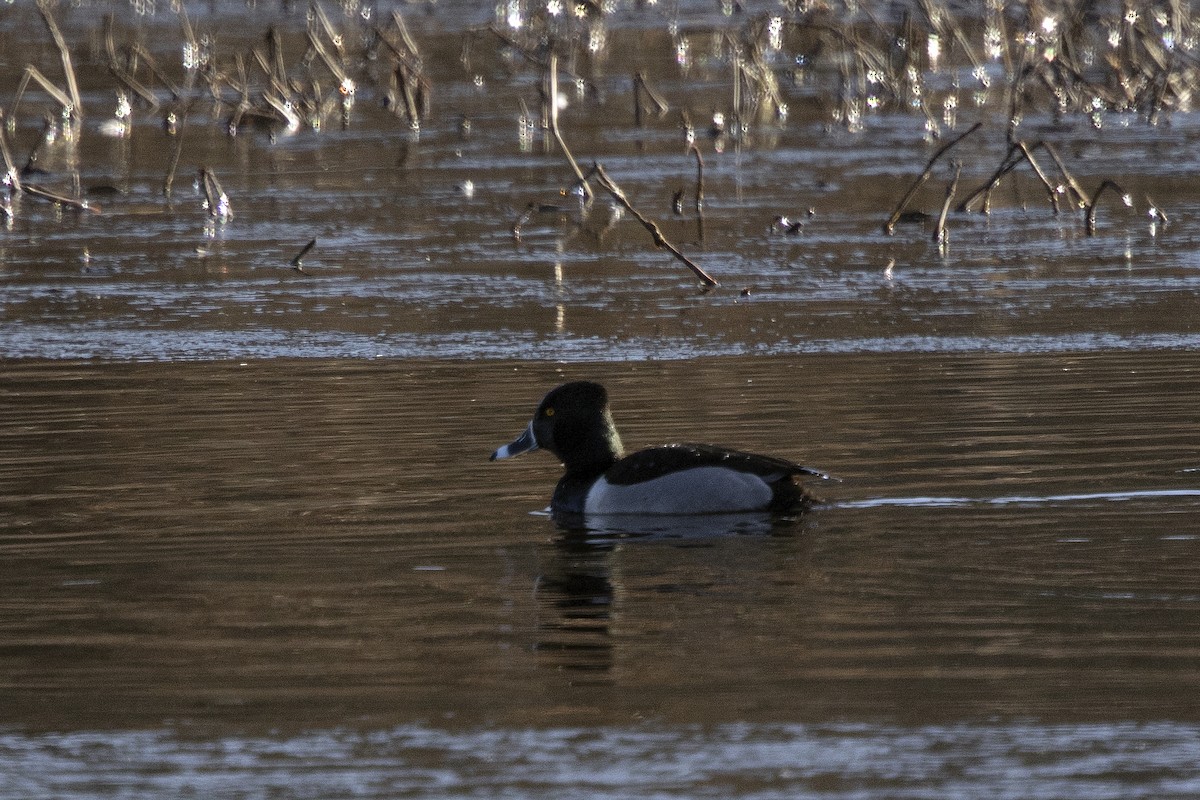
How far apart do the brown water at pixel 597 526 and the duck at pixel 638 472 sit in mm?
249

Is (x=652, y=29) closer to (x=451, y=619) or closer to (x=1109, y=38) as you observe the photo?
(x=1109, y=38)

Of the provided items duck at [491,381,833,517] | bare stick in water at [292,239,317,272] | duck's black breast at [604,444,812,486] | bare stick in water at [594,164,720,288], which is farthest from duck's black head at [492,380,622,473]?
bare stick in water at [292,239,317,272]

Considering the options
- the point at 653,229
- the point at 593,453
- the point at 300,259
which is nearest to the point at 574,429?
the point at 593,453

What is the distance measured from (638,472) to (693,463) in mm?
301

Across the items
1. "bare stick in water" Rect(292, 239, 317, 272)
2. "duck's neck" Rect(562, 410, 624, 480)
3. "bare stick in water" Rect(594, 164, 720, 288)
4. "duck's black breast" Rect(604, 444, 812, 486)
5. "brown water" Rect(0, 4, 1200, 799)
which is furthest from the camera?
"bare stick in water" Rect(292, 239, 317, 272)

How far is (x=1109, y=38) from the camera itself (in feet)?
98.6

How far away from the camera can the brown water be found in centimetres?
609

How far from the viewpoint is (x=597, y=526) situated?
927 centimetres

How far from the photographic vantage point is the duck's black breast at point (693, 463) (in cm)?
908

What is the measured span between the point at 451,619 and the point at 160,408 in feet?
15.7

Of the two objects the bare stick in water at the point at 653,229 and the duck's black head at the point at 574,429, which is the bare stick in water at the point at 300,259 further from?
the duck's black head at the point at 574,429

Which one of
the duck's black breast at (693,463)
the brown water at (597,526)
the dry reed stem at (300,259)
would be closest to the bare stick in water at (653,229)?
the brown water at (597,526)

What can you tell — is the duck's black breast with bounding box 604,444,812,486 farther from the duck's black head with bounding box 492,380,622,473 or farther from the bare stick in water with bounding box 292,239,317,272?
the bare stick in water with bounding box 292,239,317,272

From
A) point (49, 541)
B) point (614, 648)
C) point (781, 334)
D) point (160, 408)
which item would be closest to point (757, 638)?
point (614, 648)
